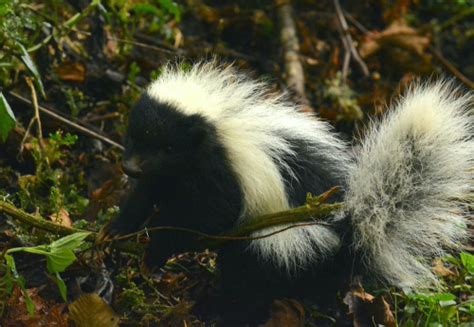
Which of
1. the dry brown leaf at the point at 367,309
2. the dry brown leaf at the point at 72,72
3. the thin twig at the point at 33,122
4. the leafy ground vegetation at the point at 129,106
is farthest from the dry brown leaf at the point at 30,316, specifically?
the dry brown leaf at the point at 72,72

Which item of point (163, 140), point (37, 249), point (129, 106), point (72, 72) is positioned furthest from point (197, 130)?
point (72, 72)

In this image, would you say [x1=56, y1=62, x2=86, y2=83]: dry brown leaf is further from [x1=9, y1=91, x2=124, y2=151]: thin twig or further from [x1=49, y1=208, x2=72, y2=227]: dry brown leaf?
[x1=49, y1=208, x2=72, y2=227]: dry brown leaf

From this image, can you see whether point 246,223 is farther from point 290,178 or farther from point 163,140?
point 163,140

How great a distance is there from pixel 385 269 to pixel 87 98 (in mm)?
3283

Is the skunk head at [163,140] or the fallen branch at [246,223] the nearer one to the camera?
the fallen branch at [246,223]

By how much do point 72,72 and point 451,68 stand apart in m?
4.02

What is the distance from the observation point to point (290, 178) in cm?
488

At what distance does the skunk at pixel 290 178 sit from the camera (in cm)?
462

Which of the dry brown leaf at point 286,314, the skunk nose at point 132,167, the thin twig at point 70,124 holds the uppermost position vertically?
the thin twig at point 70,124

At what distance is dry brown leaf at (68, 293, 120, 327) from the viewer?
A: 434 cm

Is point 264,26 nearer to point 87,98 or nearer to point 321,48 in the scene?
point 321,48

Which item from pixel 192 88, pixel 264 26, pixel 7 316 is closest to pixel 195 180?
pixel 192 88

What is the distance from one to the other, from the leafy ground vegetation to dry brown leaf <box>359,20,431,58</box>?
0.01 metres

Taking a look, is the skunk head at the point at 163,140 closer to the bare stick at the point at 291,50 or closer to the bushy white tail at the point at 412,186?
the bushy white tail at the point at 412,186
